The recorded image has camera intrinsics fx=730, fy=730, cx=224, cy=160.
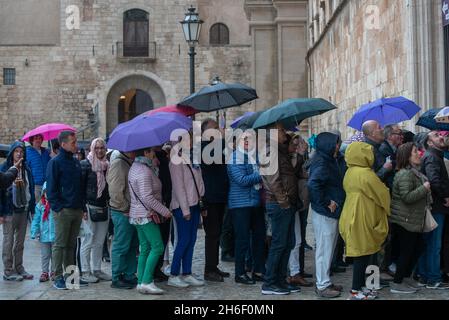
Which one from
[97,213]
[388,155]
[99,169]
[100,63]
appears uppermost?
[100,63]

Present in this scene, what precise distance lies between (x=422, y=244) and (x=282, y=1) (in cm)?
2146

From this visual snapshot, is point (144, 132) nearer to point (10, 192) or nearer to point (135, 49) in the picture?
point (10, 192)

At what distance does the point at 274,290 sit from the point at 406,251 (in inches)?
62.4

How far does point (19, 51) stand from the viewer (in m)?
39.0

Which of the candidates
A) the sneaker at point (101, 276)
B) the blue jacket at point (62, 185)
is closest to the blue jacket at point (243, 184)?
the blue jacket at point (62, 185)

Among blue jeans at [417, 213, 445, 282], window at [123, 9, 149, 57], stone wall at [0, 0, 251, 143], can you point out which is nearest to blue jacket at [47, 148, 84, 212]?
blue jeans at [417, 213, 445, 282]

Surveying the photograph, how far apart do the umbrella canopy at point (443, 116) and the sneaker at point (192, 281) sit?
3654mm

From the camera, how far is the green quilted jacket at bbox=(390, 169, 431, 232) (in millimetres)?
8195

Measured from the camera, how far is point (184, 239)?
9.06m

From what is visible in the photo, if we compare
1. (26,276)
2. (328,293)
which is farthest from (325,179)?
(26,276)

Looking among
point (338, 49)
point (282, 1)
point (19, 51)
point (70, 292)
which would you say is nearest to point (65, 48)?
point (19, 51)

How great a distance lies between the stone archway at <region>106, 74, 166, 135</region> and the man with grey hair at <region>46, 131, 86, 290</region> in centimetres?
3093

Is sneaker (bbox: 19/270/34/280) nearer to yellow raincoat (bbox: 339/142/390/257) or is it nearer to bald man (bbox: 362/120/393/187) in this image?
yellow raincoat (bbox: 339/142/390/257)
